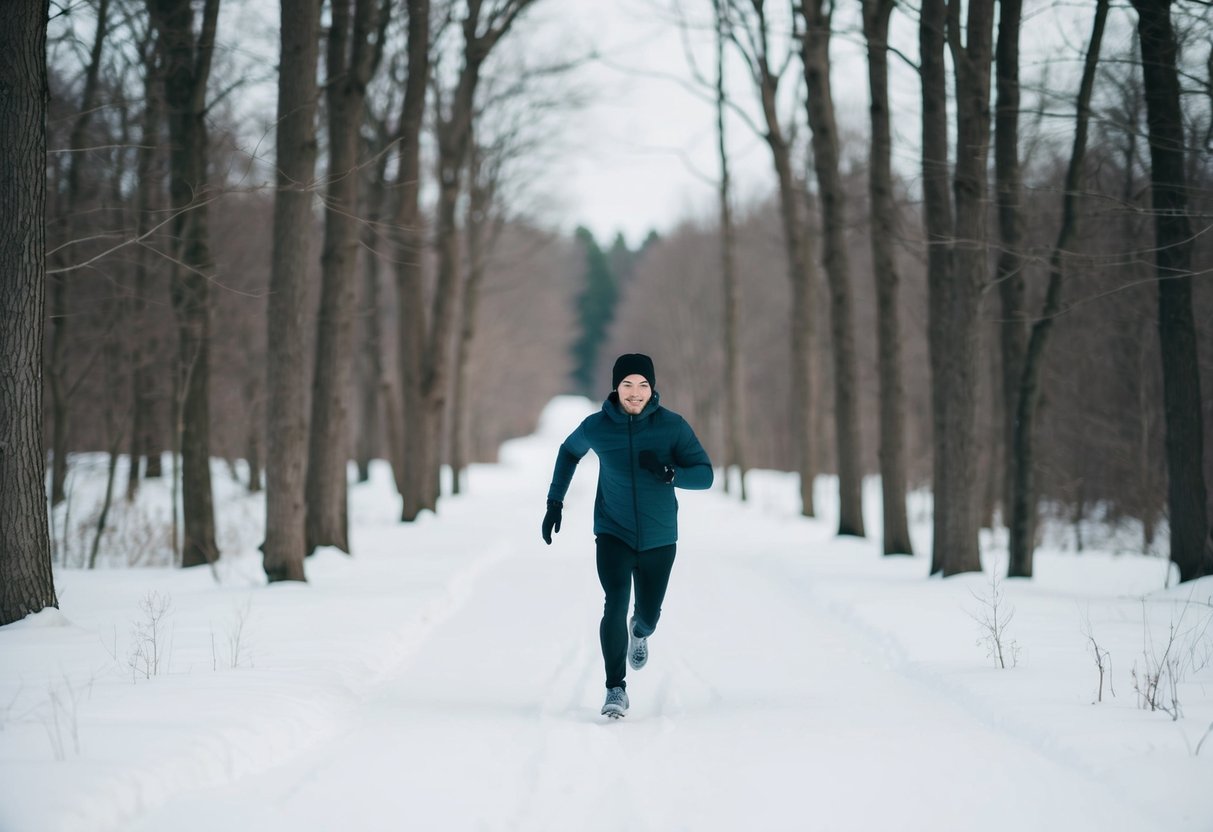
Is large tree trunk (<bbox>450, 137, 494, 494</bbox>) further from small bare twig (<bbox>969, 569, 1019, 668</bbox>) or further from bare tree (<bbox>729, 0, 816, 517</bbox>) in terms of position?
small bare twig (<bbox>969, 569, 1019, 668</bbox>)

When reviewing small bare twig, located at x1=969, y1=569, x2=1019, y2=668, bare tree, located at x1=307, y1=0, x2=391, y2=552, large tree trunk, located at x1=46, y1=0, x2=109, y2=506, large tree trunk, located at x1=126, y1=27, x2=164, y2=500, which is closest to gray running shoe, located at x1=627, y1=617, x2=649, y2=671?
small bare twig, located at x1=969, y1=569, x2=1019, y2=668

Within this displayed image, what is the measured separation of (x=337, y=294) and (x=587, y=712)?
31.5 ft

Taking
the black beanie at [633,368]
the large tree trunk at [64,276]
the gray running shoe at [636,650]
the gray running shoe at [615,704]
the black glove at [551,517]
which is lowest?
the gray running shoe at [615,704]

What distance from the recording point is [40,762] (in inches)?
180

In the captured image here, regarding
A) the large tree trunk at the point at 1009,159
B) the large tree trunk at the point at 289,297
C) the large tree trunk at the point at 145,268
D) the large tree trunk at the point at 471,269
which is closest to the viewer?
the large tree trunk at the point at 289,297

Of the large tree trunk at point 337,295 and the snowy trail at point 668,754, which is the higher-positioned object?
the large tree trunk at point 337,295

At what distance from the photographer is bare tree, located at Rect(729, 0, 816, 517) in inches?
818

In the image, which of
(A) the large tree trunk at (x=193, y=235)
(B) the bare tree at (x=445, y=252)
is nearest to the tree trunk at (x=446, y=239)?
(B) the bare tree at (x=445, y=252)

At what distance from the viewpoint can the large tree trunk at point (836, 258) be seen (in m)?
16.7

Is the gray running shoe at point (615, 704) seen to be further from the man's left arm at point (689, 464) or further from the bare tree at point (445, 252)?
the bare tree at point (445, 252)

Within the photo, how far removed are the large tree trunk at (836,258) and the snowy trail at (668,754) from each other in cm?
884

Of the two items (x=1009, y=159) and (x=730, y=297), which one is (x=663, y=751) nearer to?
(x=1009, y=159)

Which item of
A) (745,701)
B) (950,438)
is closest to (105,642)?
(745,701)

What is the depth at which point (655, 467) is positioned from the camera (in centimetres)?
648
